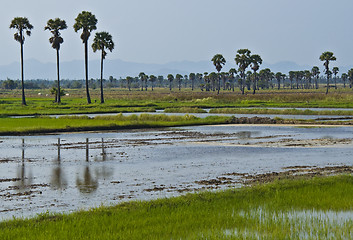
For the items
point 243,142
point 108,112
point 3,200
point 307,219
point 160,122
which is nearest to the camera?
point 307,219

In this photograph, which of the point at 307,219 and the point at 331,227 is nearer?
the point at 331,227

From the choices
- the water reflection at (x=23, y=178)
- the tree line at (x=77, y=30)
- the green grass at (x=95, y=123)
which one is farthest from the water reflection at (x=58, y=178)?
the tree line at (x=77, y=30)

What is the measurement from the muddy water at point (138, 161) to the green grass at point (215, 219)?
171 cm

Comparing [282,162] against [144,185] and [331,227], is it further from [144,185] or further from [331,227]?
[331,227]

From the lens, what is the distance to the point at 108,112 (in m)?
68.2

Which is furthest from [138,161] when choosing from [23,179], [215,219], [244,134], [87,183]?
[244,134]

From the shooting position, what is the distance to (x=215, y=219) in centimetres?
1290

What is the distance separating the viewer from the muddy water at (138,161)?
1681 cm

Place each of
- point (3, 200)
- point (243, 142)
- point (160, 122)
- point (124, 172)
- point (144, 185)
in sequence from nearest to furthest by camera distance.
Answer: point (3, 200)
point (144, 185)
point (124, 172)
point (243, 142)
point (160, 122)

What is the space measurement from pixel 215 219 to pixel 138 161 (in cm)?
1237

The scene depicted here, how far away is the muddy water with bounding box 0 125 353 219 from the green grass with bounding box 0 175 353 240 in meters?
1.71

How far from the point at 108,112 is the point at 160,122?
21077 millimetres

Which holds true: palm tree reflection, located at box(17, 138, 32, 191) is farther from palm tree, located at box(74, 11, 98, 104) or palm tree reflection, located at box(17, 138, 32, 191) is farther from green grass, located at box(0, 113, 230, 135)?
palm tree, located at box(74, 11, 98, 104)

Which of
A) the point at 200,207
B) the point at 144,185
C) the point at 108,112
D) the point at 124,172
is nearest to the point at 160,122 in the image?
the point at 108,112
